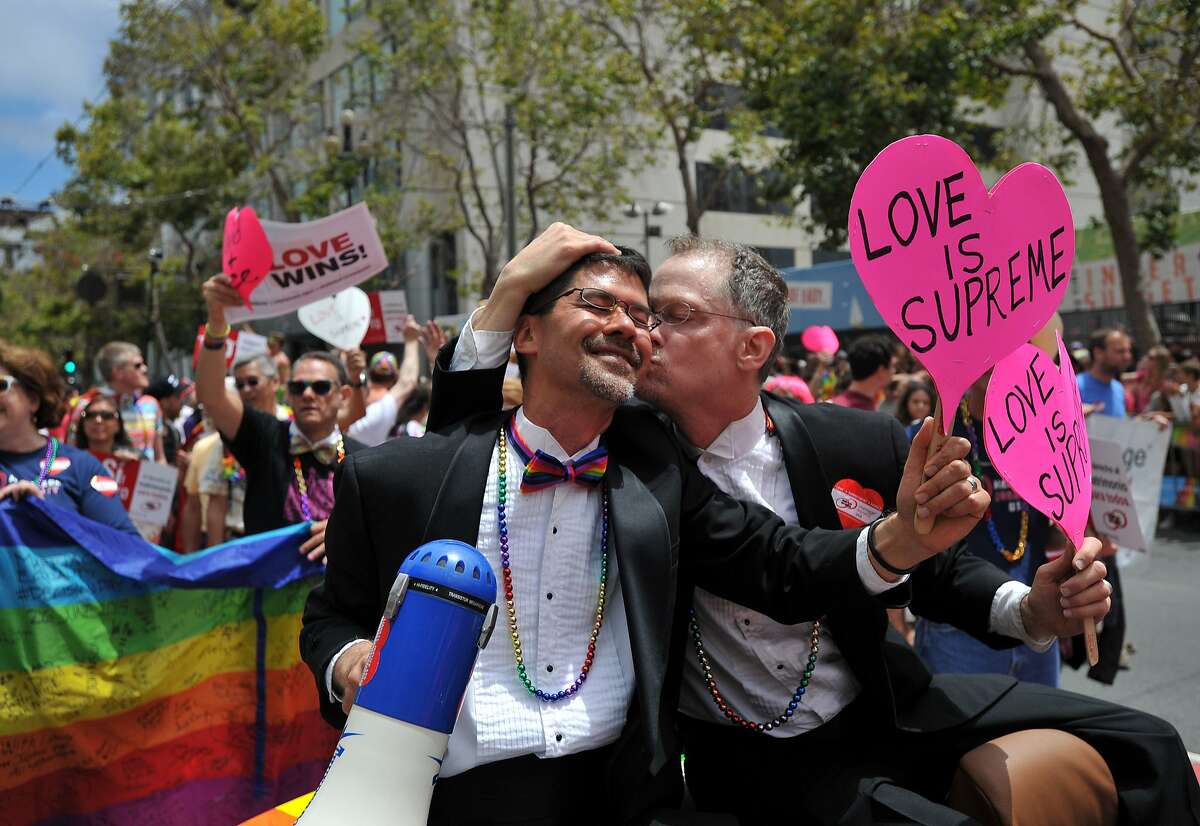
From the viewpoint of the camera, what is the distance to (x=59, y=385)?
442 centimetres

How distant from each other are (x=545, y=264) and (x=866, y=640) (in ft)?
3.52

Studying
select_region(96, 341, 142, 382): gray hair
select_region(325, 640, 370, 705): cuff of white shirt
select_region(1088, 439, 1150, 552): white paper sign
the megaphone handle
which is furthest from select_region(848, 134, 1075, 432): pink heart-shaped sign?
select_region(96, 341, 142, 382): gray hair

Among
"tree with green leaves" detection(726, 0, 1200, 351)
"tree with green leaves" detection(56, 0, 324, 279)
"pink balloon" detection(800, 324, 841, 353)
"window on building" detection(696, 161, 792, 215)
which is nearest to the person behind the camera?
"pink balloon" detection(800, 324, 841, 353)

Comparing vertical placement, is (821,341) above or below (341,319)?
below

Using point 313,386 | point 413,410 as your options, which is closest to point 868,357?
point 413,410

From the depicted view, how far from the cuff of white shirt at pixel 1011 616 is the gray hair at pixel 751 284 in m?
0.73

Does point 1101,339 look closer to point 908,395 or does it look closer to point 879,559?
point 908,395

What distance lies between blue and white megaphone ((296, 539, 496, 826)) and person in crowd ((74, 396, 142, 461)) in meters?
5.64

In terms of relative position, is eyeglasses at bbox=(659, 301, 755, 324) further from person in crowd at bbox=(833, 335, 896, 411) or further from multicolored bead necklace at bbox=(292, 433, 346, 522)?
person in crowd at bbox=(833, 335, 896, 411)

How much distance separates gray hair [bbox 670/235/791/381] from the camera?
2.41 meters

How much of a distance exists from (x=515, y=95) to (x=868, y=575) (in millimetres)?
19539

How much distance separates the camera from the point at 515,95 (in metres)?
20.2

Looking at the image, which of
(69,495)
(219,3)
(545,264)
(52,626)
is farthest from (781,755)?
(219,3)

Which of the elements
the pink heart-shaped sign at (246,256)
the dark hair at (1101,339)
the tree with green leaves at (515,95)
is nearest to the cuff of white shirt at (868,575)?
the pink heart-shaped sign at (246,256)
